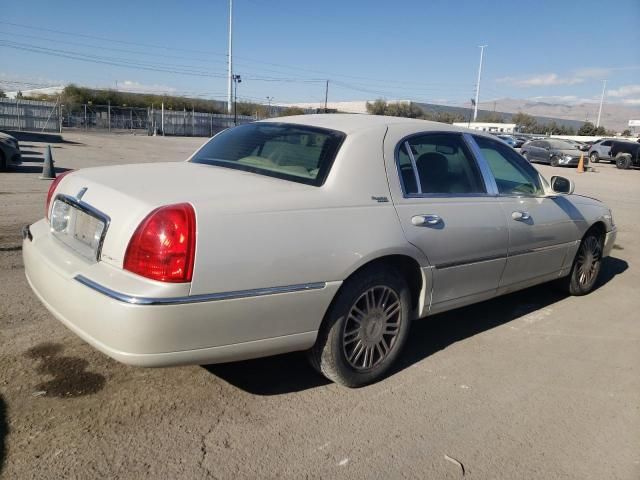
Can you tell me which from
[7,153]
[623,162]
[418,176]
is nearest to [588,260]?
[418,176]

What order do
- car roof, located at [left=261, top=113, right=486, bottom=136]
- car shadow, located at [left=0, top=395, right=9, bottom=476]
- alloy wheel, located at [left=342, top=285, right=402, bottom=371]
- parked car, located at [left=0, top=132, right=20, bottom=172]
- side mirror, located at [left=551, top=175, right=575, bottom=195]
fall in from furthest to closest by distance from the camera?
parked car, located at [left=0, top=132, right=20, bottom=172]
side mirror, located at [left=551, top=175, right=575, bottom=195]
car roof, located at [left=261, top=113, right=486, bottom=136]
alloy wheel, located at [left=342, top=285, right=402, bottom=371]
car shadow, located at [left=0, top=395, right=9, bottom=476]

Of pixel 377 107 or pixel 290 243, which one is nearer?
pixel 290 243

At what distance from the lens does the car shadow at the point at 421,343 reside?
329cm

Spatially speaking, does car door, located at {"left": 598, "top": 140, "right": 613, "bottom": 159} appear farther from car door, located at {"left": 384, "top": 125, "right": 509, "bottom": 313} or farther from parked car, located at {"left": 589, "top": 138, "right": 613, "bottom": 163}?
car door, located at {"left": 384, "top": 125, "right": 509, "bottom": 313}

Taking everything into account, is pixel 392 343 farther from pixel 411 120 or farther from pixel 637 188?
pixel 637 188

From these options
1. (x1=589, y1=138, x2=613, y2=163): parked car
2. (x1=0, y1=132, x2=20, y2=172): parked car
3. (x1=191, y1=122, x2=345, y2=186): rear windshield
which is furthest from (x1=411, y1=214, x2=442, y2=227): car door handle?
(x1=589, y1=138, x2=613, y2=163): parked car

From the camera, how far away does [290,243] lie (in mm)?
2715

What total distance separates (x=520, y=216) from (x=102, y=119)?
161ft

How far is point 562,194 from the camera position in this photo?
4797mm

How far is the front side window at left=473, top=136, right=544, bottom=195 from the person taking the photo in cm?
422

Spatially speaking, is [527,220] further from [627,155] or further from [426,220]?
[627,155]

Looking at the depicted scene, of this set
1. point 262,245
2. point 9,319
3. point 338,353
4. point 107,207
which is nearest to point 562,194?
point 338,353

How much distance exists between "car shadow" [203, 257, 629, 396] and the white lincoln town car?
0.95ft

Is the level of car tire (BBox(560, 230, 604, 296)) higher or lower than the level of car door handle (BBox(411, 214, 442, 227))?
lower
